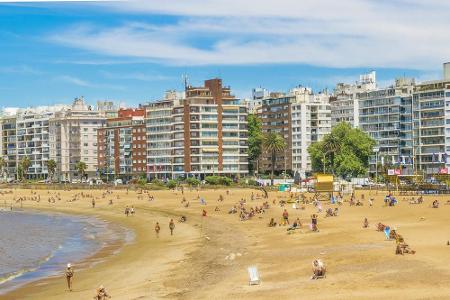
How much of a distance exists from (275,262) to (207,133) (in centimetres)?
12091

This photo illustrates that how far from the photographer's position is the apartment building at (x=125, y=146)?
180500mm

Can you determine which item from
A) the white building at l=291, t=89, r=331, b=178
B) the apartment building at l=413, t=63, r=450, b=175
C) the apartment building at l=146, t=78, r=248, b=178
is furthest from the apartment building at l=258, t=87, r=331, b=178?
the apartment building at l=413, t=63, r=450, b=175

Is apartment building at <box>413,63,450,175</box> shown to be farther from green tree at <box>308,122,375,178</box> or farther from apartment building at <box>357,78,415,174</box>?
green tree at <box>308,122,375,178</box>

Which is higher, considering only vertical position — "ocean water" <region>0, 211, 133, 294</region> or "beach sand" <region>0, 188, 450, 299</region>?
"beach sand" <region>0, 188, 450, 299</region>

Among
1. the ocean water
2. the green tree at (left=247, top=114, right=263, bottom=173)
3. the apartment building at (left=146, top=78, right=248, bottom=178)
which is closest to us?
the ocean water

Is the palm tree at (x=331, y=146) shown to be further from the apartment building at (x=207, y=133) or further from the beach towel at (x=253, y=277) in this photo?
the beach towel at (x=253, y=277)

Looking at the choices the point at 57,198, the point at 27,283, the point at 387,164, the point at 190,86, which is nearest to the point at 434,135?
the point at 387,164

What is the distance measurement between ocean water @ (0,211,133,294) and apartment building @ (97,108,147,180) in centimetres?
7751

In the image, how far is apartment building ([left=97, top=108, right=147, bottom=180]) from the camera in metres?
180

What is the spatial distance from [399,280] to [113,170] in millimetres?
165395

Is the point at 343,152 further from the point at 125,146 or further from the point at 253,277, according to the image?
the point at 253,277

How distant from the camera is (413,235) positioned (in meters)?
47.9

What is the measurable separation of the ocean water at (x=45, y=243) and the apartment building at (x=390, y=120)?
85321 mm

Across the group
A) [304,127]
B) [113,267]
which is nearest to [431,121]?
[304,127]
